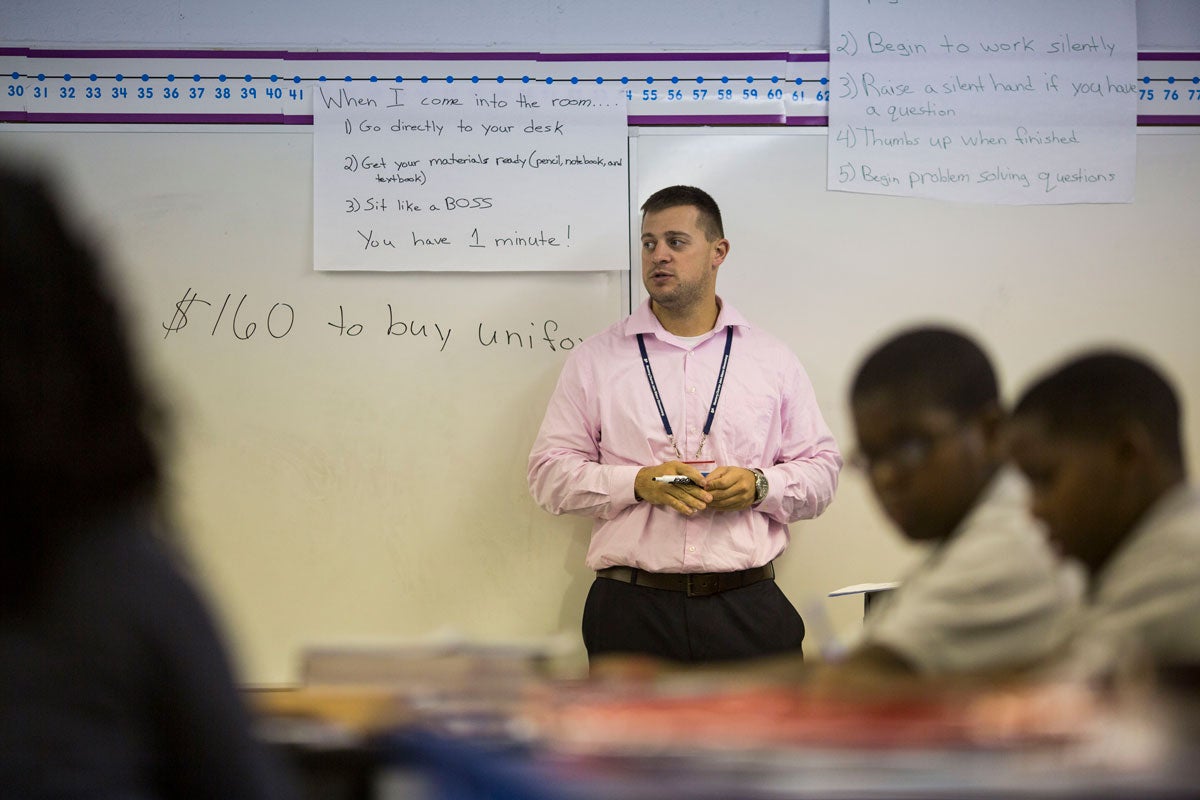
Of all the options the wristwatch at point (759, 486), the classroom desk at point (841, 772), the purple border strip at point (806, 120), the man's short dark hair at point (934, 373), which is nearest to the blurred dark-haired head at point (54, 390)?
the classroom desk at point (841, 772)

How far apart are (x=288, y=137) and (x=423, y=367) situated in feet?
2.58

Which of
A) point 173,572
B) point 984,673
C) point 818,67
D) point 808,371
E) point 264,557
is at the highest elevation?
point 818,67

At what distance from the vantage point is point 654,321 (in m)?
3.23

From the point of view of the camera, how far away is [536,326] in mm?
3463

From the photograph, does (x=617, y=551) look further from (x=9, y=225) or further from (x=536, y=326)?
(x=9, y=225)

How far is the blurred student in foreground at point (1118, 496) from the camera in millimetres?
1150

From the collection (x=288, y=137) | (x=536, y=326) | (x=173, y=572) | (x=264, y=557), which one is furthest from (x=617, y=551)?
(x=173, y=572)

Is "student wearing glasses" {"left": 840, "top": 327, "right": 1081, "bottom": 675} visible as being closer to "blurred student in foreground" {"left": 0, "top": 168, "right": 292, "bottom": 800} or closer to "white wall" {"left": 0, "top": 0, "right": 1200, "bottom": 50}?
"blurred student in foreground" {"left": 0, "top": 168, "right": 292, "bottom": 800}

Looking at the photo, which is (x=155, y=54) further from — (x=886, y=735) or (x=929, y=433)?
(x=886, y=735)

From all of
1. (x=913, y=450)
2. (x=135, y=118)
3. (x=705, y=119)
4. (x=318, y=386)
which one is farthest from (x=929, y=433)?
(x=135, y=118)

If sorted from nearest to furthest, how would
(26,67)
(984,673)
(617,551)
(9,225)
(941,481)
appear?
(9,225), (984,673), (941,481), (617,551), (26,67)

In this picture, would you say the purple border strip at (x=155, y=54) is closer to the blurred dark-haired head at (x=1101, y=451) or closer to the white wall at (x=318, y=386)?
the white wall at (x=318, y=386)

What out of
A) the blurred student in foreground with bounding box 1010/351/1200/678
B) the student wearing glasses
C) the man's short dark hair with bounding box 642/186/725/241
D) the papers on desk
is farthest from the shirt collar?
the papers on desk

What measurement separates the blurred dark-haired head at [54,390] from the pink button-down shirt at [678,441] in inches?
85.1
